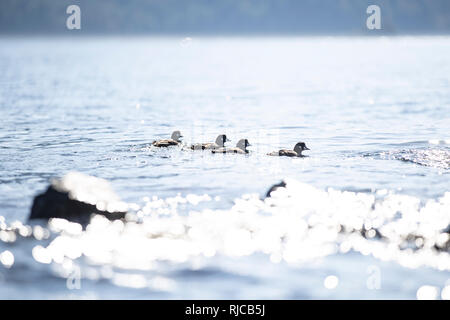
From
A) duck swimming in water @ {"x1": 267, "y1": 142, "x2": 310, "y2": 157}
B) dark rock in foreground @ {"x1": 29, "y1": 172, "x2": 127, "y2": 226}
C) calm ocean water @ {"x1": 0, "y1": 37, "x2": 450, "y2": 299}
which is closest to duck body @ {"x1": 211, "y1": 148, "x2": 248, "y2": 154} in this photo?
calm ocean water @ {"x1": 0, "y1": 37, "x2": 450, "y2": 299}

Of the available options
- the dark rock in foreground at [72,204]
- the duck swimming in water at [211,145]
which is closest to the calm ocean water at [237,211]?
the dark rock in foreground at [72,204]

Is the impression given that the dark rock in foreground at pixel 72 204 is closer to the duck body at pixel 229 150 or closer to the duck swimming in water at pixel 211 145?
the duck body at pixel 229 150

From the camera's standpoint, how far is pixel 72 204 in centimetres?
1758

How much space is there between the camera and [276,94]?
210ft

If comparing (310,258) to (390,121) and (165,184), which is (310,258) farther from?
(390,121)

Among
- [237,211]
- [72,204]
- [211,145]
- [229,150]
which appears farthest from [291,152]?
[72,204]

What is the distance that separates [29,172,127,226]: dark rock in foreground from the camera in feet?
57.7

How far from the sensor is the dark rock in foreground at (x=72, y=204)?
57.7 feet

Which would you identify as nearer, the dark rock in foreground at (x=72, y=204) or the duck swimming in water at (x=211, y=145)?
the dark rock in foreground at (x=72, y=204)

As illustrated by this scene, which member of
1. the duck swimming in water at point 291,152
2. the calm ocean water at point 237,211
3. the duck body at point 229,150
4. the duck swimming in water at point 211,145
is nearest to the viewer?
the calm ocean water at point 237,211

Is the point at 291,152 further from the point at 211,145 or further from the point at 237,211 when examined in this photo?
the point at 237,211

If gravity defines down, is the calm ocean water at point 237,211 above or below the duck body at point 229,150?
below
